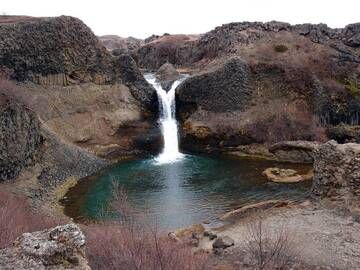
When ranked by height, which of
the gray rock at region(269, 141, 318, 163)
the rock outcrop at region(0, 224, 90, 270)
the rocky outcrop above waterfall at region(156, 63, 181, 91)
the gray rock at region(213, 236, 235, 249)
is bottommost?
the gray rock at region(213, 236, 235, 249)

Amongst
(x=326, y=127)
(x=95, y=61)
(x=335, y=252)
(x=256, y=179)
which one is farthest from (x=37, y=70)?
(x=335, y=252)

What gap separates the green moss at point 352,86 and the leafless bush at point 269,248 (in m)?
32.1

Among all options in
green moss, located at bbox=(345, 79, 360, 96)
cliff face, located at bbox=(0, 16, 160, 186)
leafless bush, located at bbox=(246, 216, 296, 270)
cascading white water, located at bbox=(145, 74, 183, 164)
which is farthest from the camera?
green moss, located at bbox=(345, 79, 360, 96)

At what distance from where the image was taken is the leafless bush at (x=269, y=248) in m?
19.1

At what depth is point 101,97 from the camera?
5597cm

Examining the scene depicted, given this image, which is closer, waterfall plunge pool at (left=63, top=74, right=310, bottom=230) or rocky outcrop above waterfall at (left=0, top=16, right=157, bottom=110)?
waterfall plunge pool at (left=63, top=74, right=310, bottom=230)

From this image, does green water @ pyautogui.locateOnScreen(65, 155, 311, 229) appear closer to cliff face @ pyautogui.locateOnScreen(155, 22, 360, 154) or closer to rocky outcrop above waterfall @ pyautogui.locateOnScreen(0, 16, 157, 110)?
cliff face @ pyautogui.locateOnScreen(155, 22, 360, 154)

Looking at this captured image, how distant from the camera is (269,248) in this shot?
22.1m

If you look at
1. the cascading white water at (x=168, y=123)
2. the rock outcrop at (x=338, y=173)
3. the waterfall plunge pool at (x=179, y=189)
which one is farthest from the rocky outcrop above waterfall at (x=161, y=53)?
the rock outcrop at (x=338, y=173)

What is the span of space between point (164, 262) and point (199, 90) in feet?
143

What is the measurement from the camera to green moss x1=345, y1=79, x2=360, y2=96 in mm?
55469

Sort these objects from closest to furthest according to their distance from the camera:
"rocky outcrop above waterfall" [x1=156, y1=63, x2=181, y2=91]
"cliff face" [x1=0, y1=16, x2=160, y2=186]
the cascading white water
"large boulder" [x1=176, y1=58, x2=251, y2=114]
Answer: "cliff face" [x1=0, y1=16, x2=160, y2=186] → the cascading white water → "large boulder" [x1=176, y1=58, x2=251, y2=114] → "rocky outcrop above waterfall" [x1=156, y1=63, x2=181, y2=91]

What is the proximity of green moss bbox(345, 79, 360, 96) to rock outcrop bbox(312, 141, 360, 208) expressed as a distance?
2588 centimetres

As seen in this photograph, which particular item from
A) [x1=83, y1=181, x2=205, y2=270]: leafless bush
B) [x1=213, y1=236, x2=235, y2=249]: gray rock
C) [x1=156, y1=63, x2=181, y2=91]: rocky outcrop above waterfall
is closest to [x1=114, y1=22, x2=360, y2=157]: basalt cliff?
[x1=156, y1=63, x2=181, y2=91]: rocky outcrop above waterfall
